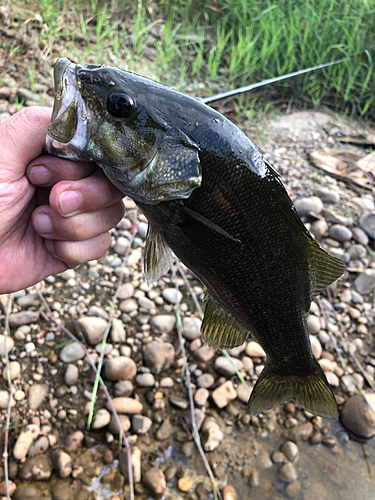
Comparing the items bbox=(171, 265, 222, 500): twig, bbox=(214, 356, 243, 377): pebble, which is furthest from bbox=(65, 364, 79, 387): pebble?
bbox=(214, 356, 243, 377): pebble

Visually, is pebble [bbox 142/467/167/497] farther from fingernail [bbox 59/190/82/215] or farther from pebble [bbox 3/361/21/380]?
fingernail [bbox 59/190/82/215]

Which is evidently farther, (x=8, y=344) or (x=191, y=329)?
(x=191, y=329)

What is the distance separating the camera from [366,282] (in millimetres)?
3723

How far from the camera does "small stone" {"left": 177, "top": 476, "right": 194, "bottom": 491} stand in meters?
2.49

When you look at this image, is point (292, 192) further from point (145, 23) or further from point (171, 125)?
point (145, 23)

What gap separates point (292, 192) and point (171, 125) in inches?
128

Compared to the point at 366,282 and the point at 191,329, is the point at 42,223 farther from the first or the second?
the point at 366,282

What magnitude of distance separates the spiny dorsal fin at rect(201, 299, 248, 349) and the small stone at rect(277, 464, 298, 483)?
56.7 inches

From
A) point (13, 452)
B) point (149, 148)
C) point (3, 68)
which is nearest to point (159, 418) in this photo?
point (13, 452)

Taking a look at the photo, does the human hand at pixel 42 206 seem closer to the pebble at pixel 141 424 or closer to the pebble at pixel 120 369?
the pebble at pixel 120 369

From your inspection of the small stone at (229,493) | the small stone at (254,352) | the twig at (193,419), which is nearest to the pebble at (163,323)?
the twig at (193,419)

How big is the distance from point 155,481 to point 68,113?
7.04 ft

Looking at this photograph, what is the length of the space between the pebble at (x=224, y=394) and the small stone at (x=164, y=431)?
0.36 meters

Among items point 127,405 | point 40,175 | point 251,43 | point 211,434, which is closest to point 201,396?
point 211,434
